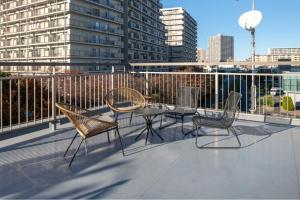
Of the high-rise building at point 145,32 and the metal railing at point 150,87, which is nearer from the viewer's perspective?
the metal railing at point 150,87

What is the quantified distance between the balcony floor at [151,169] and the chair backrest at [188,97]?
1.04m

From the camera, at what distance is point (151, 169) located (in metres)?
3.05

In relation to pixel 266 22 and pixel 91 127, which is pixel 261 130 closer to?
pixel 91 127

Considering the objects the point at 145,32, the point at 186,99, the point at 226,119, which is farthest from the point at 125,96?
the point at 145,32

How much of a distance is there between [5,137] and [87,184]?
2.15 metres

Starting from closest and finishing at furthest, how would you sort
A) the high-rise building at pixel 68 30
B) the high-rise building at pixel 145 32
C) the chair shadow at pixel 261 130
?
the chair shadow at pixel 261 130, the high-rise building at pixel 68 30, the high-rise building at pixel 145 32

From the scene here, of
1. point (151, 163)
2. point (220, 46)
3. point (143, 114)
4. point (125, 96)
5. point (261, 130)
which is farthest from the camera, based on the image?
point (220, 46)

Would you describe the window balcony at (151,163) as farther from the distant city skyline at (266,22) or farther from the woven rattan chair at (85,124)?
the distant city skyline at (266,22)

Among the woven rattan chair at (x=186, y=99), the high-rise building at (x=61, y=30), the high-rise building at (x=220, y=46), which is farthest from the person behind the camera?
the high-rise building at (x=220, y=46)

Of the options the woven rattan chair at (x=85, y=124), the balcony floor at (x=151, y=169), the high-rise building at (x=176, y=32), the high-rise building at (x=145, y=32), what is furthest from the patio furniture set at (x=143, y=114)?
the high-rise building at (x=176, y=32)

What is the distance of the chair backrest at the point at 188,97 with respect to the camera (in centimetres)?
529

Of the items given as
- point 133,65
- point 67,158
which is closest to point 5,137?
point 67,158

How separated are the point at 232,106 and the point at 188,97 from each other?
1346 millimetres

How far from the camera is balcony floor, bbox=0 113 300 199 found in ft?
8.18
